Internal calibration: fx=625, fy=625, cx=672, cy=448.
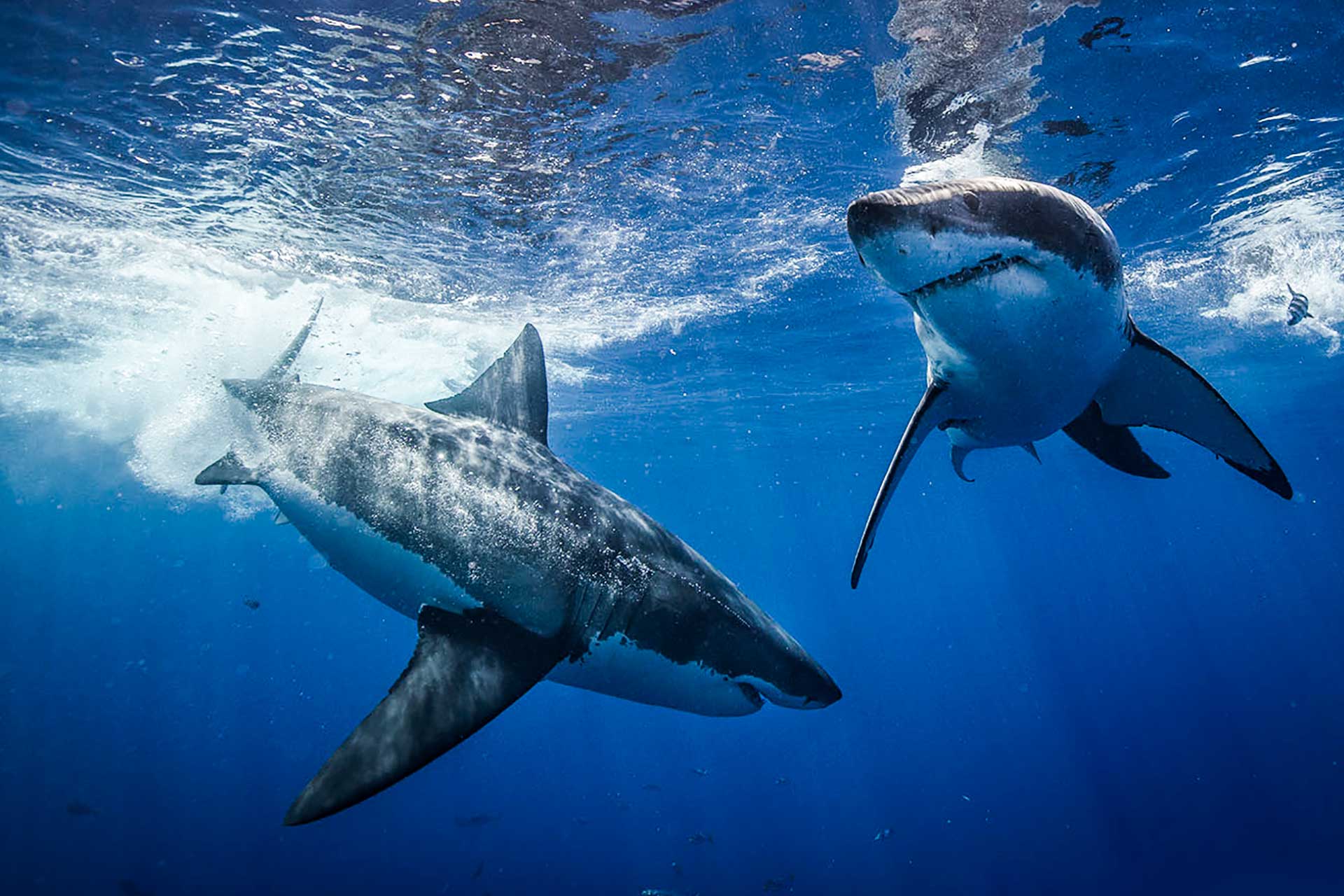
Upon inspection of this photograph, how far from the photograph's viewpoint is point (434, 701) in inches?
121

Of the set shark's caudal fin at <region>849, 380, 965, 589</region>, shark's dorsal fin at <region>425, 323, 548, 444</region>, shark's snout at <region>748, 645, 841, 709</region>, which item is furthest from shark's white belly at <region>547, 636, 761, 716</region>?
shark's dorsal fin at <region>425, 323, 548, 444</region>

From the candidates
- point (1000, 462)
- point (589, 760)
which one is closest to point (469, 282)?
point (1000, 462)

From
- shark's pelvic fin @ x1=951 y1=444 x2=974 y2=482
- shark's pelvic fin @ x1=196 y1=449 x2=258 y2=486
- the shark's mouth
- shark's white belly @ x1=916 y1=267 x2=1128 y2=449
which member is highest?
the shark's mouth

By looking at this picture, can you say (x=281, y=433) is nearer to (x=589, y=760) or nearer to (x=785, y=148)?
(x=785, y=148)

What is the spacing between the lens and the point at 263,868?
24875 millimetres

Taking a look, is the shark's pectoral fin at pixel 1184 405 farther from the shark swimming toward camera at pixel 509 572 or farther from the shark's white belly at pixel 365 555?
the shark's white belly at pixel 365 555

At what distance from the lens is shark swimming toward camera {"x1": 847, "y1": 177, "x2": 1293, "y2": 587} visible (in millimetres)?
2250

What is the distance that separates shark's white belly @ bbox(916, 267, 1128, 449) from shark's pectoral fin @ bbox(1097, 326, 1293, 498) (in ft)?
0.90

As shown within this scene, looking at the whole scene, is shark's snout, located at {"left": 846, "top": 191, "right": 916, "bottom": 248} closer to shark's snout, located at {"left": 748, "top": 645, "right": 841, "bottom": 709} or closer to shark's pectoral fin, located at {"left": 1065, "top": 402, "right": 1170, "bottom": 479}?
shark's snout, located at {"left": 748, "top": 645, "right": 841, "bottom": 709}

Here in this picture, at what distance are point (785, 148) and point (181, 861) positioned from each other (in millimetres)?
36677

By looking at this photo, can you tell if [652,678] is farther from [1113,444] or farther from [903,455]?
[1113,444]

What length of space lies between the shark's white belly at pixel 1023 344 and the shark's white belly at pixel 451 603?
97.3 inches


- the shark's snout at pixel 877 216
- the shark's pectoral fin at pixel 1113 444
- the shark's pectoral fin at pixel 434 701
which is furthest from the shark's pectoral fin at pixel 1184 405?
the shark's pectoral fin at pixel 434 701

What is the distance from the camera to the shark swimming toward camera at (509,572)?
3664mm
